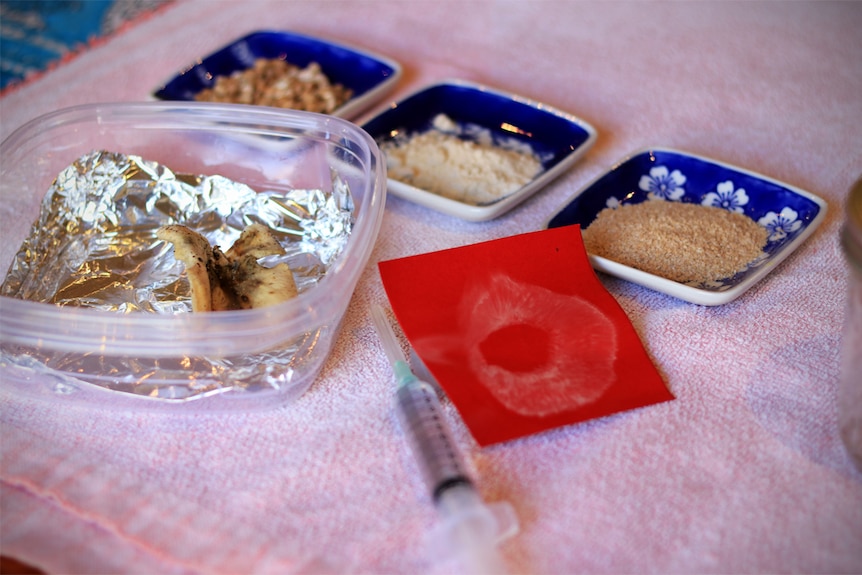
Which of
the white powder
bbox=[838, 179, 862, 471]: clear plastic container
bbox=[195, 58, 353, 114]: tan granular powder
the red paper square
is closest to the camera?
bbox=[838, 179, 862, 471]: clear plastic container

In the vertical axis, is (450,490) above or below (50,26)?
above

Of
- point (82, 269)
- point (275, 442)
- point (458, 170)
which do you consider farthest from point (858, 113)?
point (82, 269)

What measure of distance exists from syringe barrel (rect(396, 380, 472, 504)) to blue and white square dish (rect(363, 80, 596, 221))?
290 mm

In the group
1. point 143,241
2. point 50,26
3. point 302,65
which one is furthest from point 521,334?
point 50,26

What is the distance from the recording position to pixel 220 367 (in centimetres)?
59

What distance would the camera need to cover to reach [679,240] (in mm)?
700

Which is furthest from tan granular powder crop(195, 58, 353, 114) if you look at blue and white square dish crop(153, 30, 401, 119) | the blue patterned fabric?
the blue patterned fabric

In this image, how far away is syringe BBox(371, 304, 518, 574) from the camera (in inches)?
18.1

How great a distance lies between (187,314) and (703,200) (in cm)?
56

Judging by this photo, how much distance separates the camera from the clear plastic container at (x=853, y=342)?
45cm

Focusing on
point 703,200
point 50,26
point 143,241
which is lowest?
point 50,26

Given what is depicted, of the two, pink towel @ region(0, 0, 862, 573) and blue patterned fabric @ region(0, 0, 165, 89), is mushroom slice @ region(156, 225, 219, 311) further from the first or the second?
blue patterned fabric @ region(0, 0, 165, 89)

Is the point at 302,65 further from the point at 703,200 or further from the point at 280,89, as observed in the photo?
the point at 703,200

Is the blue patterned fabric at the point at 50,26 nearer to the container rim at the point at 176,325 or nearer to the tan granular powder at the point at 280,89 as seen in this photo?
the tan granular powder at the point at 280,89
